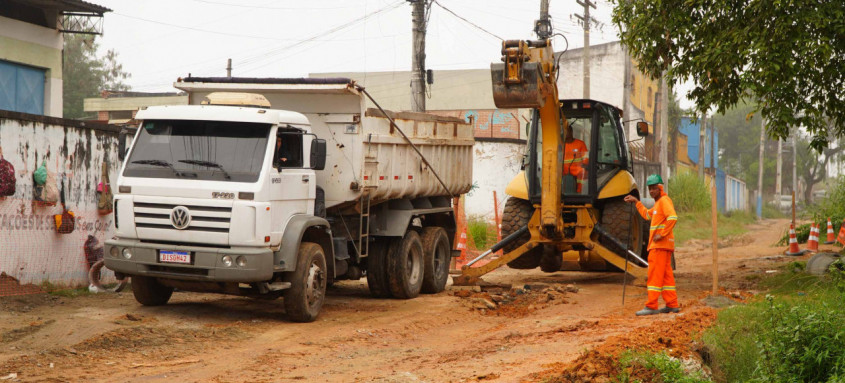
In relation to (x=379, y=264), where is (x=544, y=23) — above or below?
above

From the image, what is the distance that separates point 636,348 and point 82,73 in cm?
4870

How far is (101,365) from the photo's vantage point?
7.89 meters

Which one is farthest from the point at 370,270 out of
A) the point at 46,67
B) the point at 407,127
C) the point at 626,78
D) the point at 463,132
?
the point at 626,78

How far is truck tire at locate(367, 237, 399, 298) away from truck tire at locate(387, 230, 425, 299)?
7cm

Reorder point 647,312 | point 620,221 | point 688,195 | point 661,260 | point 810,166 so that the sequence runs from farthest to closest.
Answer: point 810,166 → point 688,195 → point 620,221 → point 661,260 → point 647,312

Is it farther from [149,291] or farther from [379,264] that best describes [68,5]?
[149,291]

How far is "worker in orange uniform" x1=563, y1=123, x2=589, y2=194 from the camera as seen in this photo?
14.1 meters

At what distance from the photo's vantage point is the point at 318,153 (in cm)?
1043

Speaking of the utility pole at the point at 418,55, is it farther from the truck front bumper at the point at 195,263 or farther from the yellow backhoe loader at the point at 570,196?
the truck front bumper at the point at 195,263

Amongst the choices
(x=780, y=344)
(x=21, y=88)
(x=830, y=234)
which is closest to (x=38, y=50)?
(x=21, y=88)

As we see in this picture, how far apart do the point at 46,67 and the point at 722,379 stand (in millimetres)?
19025

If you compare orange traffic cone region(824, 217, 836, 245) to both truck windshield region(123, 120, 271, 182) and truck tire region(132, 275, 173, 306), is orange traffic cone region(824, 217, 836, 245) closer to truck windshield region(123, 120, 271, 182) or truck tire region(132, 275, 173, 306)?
truck windshield region(123, 120, 271, 182)

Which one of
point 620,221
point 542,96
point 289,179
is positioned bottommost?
point 620,221

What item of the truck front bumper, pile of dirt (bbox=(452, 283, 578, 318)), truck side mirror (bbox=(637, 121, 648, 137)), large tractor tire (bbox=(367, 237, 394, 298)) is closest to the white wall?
pile of dirt (bbox=(452, 283, 578, 318))
